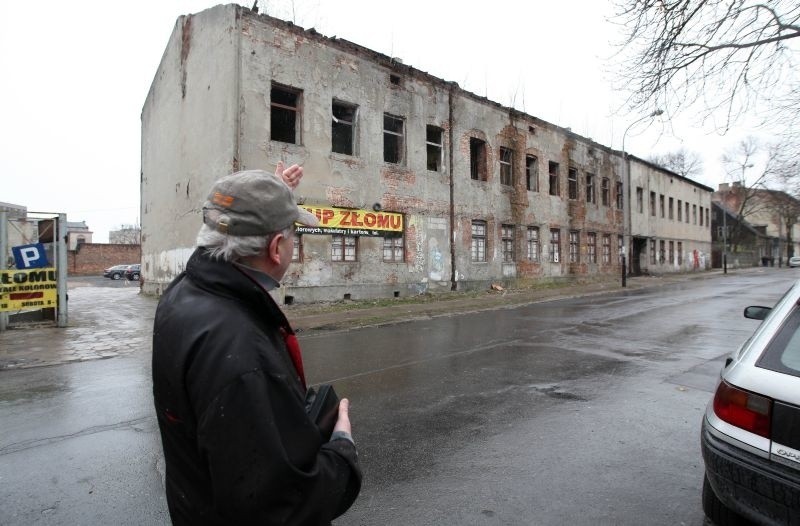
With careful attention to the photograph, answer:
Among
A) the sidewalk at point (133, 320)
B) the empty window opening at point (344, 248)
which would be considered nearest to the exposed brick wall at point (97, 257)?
Answer: the sidewalk at point (133, 320)

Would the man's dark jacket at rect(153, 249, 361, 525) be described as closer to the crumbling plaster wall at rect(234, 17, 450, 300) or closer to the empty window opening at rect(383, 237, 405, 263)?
the crumbling plaster wall at rect(234, 17, 450, 300)

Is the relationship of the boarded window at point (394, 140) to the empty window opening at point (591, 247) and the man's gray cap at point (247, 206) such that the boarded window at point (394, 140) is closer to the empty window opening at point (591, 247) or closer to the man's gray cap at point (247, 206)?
the empty window opening at point (591, 247)

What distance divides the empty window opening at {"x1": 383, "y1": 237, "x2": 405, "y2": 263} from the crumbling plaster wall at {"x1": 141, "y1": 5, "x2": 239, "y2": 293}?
6.05 meters

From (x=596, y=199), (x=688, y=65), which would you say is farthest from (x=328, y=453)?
(x=596, y=199)

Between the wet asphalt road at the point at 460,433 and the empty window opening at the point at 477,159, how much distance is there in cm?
1387

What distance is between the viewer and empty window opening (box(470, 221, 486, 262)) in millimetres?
20609

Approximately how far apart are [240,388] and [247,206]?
570mm

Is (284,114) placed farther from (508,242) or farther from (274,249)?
(274,249)

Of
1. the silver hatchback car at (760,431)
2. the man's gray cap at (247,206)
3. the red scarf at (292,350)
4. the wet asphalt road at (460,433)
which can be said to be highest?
the man's gray cap at (247,206)

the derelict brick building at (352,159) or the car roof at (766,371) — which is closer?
the car roof at (766,371)

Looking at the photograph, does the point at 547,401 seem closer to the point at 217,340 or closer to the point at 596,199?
the point at 217,340

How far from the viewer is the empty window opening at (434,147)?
1946 centimetres

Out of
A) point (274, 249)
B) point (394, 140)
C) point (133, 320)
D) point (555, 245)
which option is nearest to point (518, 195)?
point (555, 245)

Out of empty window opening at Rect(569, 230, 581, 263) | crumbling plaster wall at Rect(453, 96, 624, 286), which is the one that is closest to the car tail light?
crumbling plaster wall at Rect(453, 96, 624, 286)
